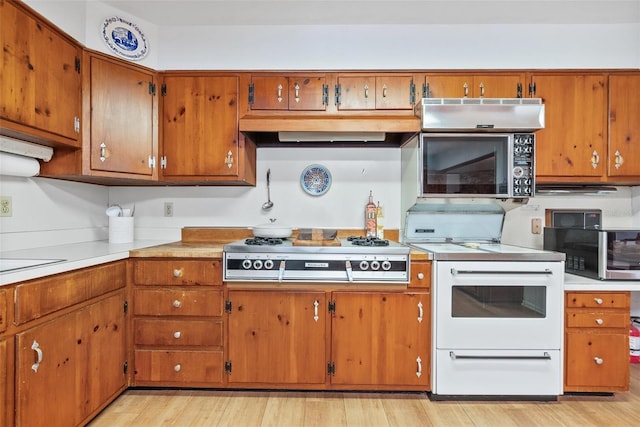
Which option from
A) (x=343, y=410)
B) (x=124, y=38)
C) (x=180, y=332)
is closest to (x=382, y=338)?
(x=343, y=410)

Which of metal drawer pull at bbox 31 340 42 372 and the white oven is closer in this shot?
metal drawer pull at bbox 31 340 42 372

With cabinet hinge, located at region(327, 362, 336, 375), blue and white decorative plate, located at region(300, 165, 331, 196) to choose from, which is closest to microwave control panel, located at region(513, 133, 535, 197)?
blue and white decorative plate, located at region(300, 165, 331, 196)

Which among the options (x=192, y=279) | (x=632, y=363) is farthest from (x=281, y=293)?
(x=632, y=363)

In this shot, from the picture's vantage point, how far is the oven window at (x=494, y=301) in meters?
1.91

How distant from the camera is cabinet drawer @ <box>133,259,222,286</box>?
1963mm

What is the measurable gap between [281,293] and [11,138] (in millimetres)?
1645

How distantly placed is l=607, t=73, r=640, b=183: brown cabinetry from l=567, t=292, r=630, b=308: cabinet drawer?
871 mm

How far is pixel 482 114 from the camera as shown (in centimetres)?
206

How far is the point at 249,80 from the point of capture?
228cm

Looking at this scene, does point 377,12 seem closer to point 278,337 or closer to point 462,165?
point 462,165

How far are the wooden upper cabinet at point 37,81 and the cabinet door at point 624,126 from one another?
3402mm

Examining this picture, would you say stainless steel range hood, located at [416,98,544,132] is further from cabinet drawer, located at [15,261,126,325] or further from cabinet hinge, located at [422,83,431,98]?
cabinet drawer, located at [15,261,126,325]

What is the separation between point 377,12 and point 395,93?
1.86 ft

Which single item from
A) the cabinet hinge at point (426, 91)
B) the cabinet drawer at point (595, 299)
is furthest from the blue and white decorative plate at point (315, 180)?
the cabinet drawer at point (595, 299)
